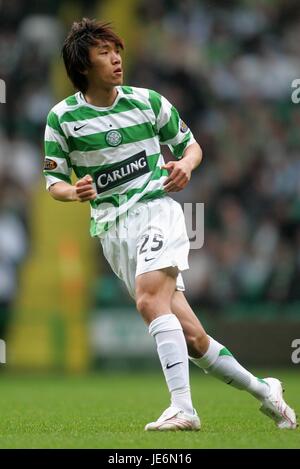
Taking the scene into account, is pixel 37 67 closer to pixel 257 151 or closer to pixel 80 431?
pixel 257 151

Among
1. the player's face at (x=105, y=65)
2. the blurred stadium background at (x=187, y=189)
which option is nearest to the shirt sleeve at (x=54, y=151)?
the player's face at (x=105, y=65)

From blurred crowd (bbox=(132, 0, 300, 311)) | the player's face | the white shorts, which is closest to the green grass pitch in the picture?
the white shorts

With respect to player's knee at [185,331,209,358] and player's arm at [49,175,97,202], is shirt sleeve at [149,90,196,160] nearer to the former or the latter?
player's arm at [49,175,97,202]

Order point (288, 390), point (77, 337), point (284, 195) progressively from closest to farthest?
point (288, 390) < point (77, 337) < point (284, 195)

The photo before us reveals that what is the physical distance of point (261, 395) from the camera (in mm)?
6449

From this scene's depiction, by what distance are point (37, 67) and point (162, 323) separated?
11.2 m

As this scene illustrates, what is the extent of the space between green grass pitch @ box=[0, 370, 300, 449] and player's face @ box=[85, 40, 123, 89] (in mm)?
1943

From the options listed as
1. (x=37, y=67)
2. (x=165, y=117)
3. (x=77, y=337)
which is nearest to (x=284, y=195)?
(x=77, y=337)

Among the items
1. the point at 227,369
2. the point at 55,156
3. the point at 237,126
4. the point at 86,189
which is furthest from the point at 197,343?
the point at 237,126

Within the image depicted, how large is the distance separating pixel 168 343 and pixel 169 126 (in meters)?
1.30

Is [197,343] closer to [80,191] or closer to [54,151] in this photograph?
[80,191]

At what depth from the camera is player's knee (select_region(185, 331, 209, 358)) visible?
6340mm

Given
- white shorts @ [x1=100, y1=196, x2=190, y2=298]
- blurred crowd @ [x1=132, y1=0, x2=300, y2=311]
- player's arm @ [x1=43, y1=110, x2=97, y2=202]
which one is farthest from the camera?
blurred crowd @ [x1=132, y1=0, x2=300, y2=311]

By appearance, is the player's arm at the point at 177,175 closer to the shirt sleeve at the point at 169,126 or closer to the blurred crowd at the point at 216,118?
the shirt sleeve at the point at 169,126
